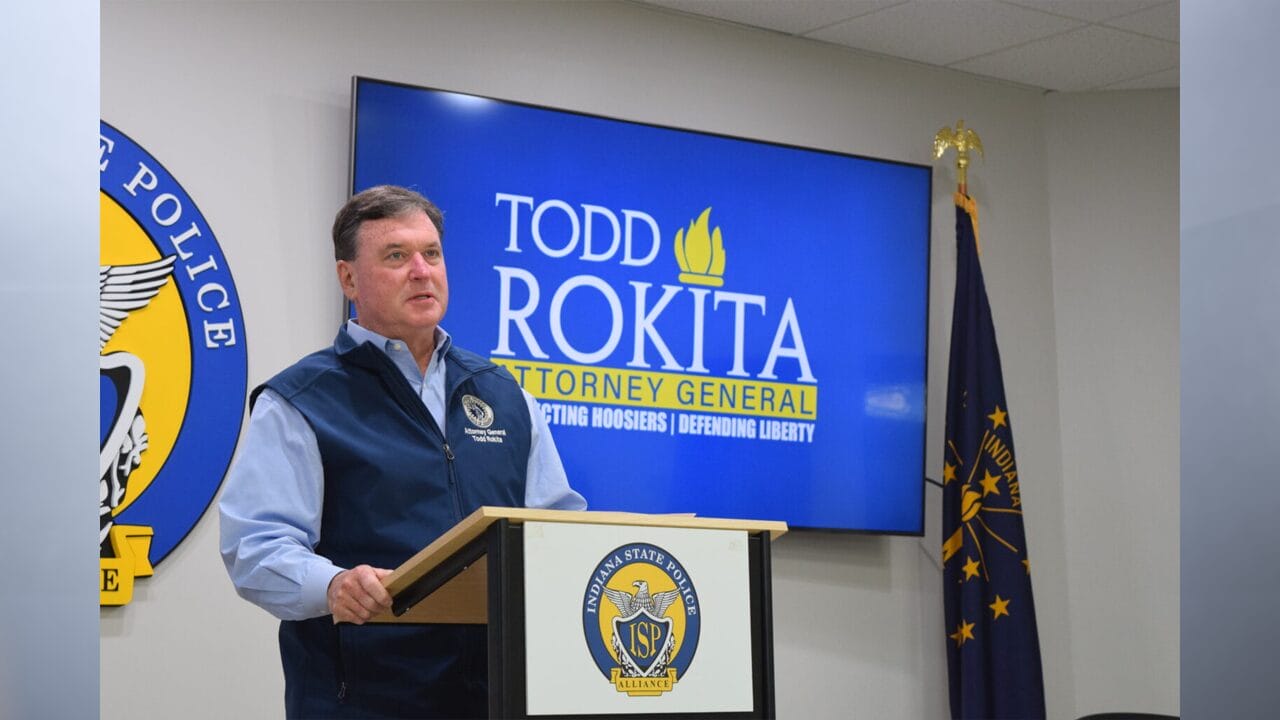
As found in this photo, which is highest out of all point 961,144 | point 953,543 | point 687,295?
point 961,144

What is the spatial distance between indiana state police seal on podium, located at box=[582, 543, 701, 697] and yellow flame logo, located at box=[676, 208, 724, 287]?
276 centimetres

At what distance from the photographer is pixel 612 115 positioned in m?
4.84

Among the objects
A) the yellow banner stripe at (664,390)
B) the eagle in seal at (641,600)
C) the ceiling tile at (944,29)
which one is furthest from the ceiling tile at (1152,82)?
the eagle in seal at (641,600)

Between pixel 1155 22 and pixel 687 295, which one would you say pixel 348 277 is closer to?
pixel 687 295

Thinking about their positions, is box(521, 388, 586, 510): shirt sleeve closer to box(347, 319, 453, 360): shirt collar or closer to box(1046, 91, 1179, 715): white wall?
box(347, 319, 453, 360): shirt collar

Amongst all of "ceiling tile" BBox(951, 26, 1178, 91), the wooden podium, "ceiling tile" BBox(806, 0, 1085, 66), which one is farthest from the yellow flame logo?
the wooden podium

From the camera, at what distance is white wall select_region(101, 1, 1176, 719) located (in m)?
4.05

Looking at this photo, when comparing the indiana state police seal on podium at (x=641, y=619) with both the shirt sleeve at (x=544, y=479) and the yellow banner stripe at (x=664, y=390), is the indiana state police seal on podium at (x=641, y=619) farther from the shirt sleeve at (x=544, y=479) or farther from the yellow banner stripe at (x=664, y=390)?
the yellow banner stripe at (x=664, y=390)

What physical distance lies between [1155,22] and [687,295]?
73.7 inches

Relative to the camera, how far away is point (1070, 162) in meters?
5.81

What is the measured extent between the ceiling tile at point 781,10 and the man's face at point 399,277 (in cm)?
249

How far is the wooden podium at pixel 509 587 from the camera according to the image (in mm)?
1965

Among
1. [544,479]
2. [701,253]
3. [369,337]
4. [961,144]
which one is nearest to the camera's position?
[369,337]

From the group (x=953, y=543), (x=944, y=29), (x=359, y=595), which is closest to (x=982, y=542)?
(x=953, y=543)
